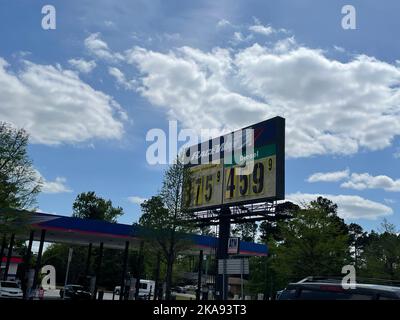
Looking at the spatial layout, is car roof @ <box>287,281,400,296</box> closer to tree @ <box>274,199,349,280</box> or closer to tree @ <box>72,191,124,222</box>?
tree @ <box>274,199,349,280</box>

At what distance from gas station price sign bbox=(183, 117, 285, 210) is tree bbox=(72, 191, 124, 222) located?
1548 inches

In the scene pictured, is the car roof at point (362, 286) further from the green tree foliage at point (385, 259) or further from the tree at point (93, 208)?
the tree at point (93, 208)

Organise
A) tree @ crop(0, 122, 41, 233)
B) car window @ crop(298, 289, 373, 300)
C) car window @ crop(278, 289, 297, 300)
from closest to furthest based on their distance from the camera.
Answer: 1. car window @ crop(298, 289, 373, 300)
2. car window @ crop(278, 289, 297, 300)
3. tree @ crop(0, 122, 41, 233)

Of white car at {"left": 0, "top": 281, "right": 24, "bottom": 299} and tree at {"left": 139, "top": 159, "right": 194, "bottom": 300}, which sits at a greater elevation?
tree at {"left": 139, "top": 159, "right": 194, "bottom": 300}

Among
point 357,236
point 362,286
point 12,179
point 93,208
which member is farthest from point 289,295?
point 357,236

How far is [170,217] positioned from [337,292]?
29.5 metres

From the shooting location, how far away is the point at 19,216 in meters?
30.0

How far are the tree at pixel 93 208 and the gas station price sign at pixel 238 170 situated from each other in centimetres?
3931

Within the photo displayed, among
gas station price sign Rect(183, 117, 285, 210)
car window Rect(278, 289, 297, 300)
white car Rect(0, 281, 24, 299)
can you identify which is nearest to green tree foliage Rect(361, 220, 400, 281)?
gas station price sign Rect(183, 117, 285, 210)

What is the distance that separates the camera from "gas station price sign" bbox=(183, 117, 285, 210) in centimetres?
3728

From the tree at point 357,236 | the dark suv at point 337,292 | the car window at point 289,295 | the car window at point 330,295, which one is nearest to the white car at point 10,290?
the car window at point 289,295
